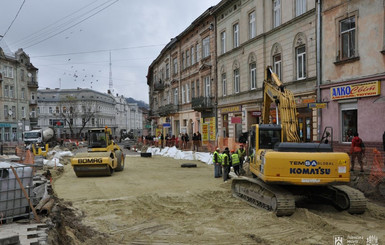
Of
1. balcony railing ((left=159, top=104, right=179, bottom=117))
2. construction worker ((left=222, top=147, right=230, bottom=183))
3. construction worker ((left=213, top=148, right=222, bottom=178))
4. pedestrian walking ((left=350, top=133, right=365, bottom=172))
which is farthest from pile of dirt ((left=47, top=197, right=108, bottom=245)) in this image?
balcony railing ((left=159, top=104, right=179, bottom=117))

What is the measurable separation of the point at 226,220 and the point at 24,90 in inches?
2339

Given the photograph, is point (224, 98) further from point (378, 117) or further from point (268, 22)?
point (378, 117)

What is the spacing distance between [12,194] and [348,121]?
580 inches

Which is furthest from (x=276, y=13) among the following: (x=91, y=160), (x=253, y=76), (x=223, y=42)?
(x=91, y=160)

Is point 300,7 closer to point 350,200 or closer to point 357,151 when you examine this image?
point 357,151

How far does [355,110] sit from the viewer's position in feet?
55.3

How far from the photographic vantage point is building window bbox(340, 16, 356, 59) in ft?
54.5

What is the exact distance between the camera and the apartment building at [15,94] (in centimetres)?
5562

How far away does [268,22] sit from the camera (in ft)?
76.3

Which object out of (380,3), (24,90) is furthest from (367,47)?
(24,90)

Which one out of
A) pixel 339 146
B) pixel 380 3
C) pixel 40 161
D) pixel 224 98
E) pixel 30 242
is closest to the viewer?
pixel 30 242

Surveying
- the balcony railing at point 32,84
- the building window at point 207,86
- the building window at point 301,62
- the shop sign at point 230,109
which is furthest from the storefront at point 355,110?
the balcony railing at point 32,84

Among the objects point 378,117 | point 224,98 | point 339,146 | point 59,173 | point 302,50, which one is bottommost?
point 59,173

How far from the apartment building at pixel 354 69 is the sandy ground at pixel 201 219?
586 cm
